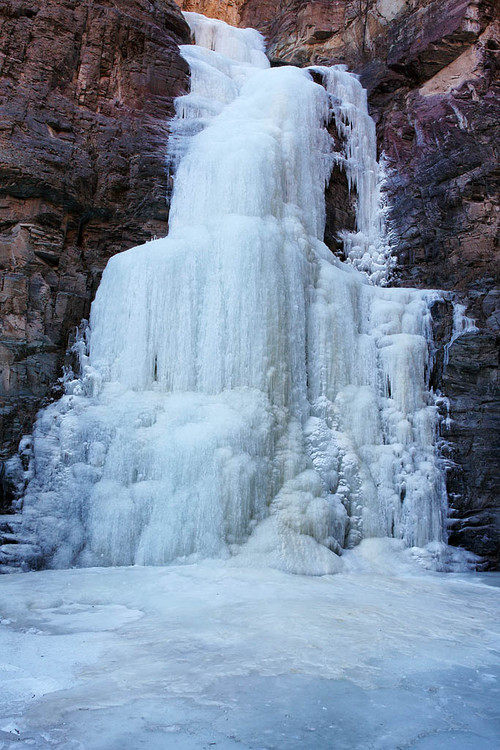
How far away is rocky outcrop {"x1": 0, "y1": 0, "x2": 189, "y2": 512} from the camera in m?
8.54

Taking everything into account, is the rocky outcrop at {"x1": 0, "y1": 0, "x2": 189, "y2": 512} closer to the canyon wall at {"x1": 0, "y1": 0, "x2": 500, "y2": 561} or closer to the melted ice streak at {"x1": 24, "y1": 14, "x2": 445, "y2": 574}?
the canyon wall at {"x1": 0, "y1": 0, "x2": 500, "y2": 561}

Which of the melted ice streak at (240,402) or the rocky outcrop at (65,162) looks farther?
the rocky outcrop at (65,162)

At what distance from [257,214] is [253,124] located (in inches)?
110

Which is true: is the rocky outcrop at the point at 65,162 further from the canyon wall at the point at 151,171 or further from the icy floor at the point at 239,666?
the icy floor at the point at 239,666

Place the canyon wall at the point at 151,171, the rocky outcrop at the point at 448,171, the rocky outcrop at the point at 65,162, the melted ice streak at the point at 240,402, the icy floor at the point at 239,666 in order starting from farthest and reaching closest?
the rocky outcrop at the point at 448,171, the canyon wall at the point at 151,171, the rocky outcrop at the point at 65,162, the melted ice streak at the point at 240,402, the icy floor at the point at 239,666

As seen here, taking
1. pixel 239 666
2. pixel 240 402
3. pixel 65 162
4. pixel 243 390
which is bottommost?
pixel 239 666

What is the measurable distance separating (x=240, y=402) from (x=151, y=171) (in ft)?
16.8

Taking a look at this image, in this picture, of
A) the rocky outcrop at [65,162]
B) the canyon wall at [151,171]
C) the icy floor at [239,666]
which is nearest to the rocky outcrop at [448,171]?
the canyon wall at [151,171]

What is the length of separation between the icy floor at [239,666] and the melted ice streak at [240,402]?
1.32 meters

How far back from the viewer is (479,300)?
9.80 m

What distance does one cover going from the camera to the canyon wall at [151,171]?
28.4ft

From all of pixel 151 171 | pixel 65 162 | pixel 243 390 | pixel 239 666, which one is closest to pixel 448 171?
pixel 151 171

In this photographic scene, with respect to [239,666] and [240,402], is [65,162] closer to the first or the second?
[240,402]

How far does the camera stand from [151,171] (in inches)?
414
